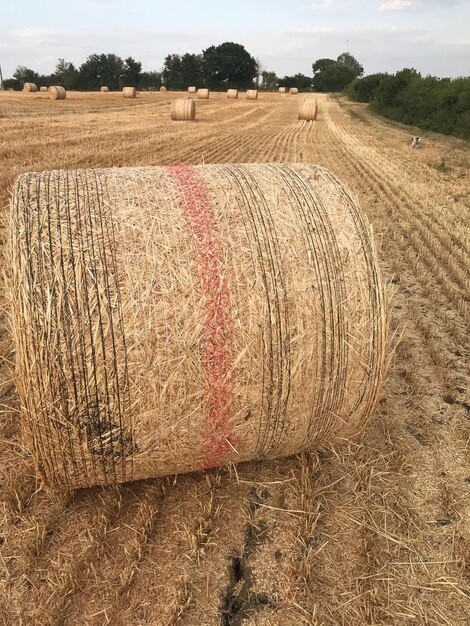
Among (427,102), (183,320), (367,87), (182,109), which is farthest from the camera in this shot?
(367,87)

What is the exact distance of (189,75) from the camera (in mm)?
79812

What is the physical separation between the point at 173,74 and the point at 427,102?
207 ft

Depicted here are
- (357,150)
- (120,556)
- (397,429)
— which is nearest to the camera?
(120,556)

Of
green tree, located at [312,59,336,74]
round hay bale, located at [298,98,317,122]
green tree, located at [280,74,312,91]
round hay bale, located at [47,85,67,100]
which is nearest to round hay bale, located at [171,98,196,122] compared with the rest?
round hay bale, located at [298,98,317,122]

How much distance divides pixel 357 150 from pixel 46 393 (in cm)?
1666

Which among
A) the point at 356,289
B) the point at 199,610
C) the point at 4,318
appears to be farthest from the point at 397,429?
the point at 4,318

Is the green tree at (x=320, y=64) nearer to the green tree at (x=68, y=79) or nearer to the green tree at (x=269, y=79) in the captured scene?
the green tree at (x=269, y=79)

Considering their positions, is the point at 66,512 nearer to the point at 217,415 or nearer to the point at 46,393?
the point at 46,393

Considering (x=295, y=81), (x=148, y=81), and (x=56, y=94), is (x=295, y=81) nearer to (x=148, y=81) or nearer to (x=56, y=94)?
(x=148, y=81)

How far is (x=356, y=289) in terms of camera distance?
271 centimetres

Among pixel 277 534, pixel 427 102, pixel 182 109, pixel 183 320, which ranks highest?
pixel 427 102

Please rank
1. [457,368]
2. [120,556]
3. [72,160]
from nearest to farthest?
[120,556]
[457,368]
[72,160]

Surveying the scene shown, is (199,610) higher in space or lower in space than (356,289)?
lower

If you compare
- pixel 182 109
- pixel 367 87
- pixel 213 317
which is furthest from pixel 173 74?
pixel 213 317
